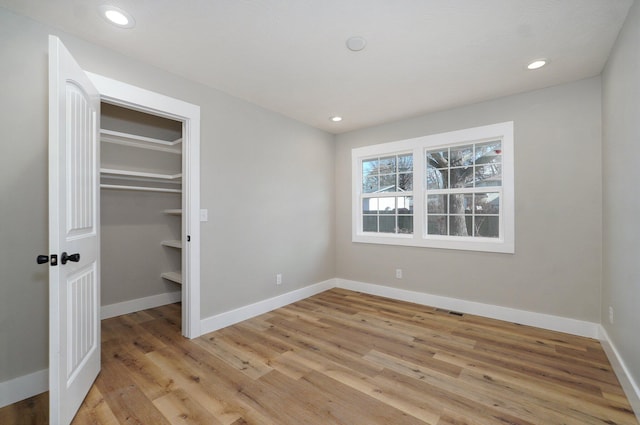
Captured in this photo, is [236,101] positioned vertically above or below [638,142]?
above

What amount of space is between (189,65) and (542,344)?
161 inches

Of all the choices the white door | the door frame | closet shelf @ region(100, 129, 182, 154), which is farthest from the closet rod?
the white door

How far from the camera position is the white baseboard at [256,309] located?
2892 millimetres

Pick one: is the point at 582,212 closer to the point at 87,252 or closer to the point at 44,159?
the point at 87,252

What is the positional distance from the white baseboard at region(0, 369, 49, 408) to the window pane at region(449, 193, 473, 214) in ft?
13.6

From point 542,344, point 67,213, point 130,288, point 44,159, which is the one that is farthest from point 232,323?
point 542,344

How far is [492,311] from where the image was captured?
321cm

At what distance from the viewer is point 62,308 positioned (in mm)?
1498

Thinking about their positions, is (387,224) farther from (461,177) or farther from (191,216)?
(191,216)

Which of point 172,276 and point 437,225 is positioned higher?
point 437,225

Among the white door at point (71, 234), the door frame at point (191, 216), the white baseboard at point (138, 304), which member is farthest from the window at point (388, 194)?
the white door at point (71, 234)

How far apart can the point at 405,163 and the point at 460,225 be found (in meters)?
1.13

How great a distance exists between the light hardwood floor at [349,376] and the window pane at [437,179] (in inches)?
65.2

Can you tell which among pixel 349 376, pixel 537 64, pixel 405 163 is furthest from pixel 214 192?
pixel 537 64
